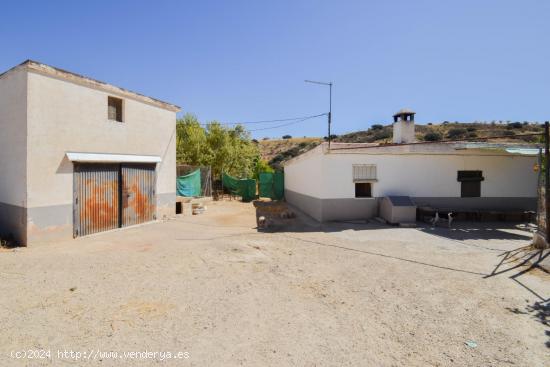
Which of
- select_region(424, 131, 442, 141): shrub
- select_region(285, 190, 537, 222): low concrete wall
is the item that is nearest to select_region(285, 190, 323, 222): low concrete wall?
select_region(285, 190, 537, 222): low concrete wall

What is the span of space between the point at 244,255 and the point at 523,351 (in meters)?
5.38

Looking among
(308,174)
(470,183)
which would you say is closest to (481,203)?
(470,183)

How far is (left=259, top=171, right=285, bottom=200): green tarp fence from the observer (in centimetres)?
2322

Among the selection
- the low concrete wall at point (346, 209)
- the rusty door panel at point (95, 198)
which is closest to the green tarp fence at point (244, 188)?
the low concrete wall at point (346, 209)

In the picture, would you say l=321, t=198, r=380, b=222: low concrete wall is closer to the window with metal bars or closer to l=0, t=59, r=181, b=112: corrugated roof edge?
the window with metal bars

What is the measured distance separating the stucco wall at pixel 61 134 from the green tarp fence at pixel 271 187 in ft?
43.6

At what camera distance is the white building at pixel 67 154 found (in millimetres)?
7773

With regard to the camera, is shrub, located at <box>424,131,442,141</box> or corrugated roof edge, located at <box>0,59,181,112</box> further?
shrub, located at <box>424,131,442,141</box>

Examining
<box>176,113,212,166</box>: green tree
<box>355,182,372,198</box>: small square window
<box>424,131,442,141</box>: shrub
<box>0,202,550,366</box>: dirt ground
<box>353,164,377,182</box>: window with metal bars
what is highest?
<box>424,131,442,141</box>: shrub

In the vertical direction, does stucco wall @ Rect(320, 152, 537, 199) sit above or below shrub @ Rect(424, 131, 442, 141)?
below

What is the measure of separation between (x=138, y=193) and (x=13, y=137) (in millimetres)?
4131

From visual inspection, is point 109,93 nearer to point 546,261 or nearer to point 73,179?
point 73,179

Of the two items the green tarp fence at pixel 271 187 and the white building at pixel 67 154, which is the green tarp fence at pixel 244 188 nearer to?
the green tarp fence at pixel 271 187

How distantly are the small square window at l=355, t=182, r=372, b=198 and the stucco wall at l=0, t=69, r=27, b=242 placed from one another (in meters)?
11.9
